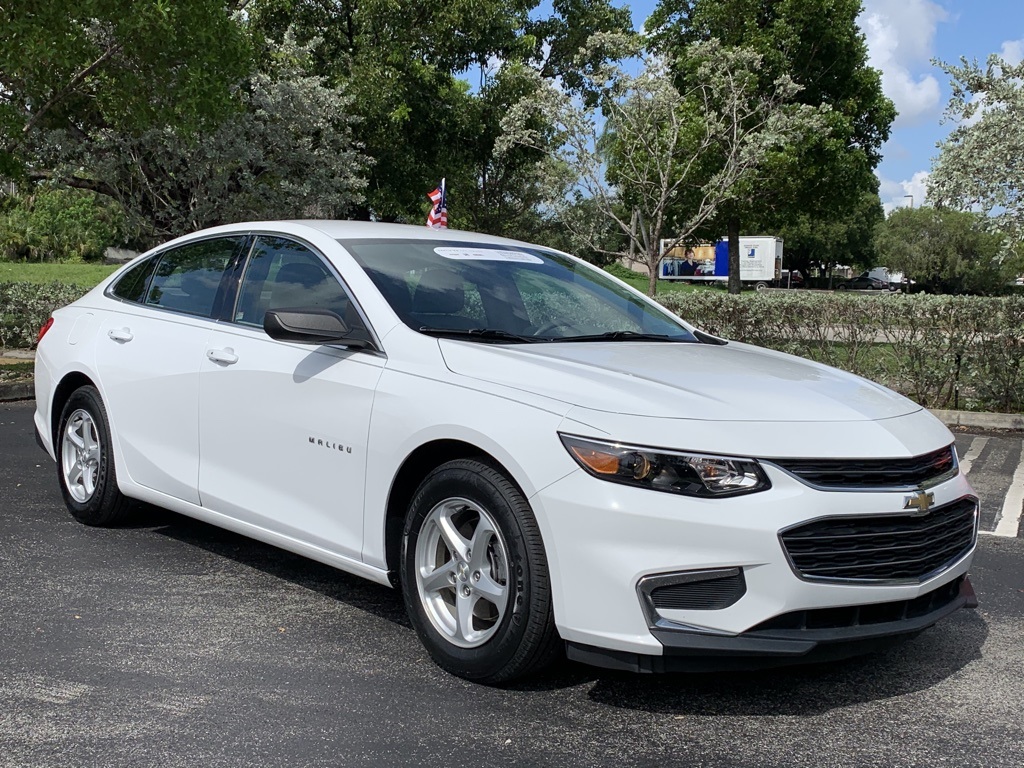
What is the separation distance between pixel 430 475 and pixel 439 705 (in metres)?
0.77

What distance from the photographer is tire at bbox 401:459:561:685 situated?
3.44m

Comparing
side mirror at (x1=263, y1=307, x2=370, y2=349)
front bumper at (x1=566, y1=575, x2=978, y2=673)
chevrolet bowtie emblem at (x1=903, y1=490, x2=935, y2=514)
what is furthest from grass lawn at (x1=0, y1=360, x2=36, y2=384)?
chevrolet bowtie emblem at (x1=903, y1=490, x2=935, y2=514)

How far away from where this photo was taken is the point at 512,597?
3.48 metres

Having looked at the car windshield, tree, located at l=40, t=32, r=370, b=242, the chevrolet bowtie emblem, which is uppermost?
tree, located at l=40, t=32, r=370, b=242

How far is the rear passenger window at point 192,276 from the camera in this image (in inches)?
202

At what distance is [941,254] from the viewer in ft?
210

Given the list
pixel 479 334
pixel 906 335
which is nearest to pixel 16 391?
pixel 479 334

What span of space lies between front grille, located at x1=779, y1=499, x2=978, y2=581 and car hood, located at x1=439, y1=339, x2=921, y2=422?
1.20 feet

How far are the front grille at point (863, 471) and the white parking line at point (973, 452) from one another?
18.1 feet

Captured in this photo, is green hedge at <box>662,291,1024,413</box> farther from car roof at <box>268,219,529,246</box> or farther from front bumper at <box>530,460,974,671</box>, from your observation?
front bumper at <box>530,460,974,671</box>

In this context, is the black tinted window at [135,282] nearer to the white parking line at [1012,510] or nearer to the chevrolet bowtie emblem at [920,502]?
the chevrolet bowtie emblem at [920,502]

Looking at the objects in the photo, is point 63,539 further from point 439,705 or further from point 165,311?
point 439,705

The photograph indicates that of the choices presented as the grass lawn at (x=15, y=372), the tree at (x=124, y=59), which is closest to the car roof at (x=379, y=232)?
the tree at (x=124, y=59)

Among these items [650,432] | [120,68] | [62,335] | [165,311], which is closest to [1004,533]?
[650,432]
